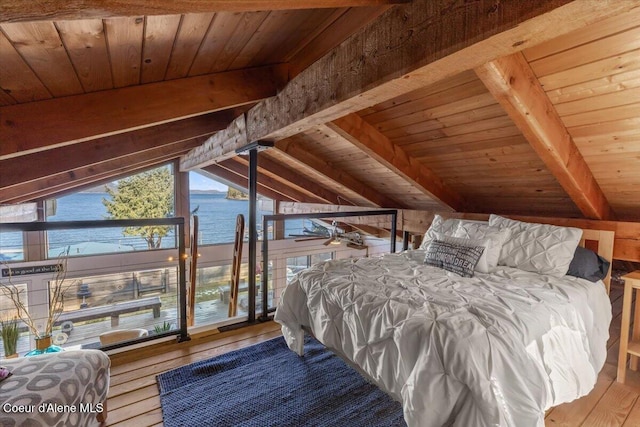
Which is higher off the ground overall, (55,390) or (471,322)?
(471,322)

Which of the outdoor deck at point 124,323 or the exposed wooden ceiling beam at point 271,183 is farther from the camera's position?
the exposed wooden ceiling beam at point 271,183

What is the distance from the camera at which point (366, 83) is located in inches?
61.1

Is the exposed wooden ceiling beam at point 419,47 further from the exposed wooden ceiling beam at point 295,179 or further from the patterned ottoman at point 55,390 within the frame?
the exposed wooden ceiling beam at point 295,179

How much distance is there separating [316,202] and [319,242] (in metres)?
1.60

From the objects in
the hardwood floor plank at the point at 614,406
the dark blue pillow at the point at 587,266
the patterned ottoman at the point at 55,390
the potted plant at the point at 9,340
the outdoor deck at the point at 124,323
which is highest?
the dark blue pillow at the point at 587,266

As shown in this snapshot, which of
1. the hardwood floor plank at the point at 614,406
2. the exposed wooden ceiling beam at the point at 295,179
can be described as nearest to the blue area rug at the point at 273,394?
the hardwood floor plank at the point at 614,406

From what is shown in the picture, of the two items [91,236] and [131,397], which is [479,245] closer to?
[131,397]

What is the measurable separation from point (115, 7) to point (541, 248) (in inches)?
111

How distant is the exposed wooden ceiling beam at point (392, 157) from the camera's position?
114 inches

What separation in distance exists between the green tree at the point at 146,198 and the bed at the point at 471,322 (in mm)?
4626

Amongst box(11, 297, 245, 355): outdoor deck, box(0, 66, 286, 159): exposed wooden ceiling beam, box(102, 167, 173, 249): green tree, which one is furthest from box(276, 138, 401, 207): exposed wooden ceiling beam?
box(11, 297, 245, 355): outdoor deck

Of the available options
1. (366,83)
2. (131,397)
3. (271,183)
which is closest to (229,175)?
(271,183)

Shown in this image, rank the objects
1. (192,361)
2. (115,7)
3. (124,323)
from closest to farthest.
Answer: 1. (115,7)
2. (192,361)
3. (124,323)

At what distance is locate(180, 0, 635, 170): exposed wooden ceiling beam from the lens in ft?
3.20
